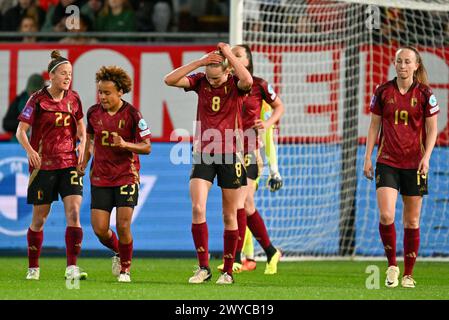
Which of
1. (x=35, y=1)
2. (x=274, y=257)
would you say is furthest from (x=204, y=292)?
(x=35, y=1)

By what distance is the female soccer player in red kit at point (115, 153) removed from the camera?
945 cm

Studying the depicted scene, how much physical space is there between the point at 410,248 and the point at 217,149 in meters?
1.92

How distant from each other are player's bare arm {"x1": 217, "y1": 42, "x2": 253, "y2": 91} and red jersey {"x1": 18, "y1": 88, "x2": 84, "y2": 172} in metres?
1.68

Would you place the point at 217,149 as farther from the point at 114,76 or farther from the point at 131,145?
the point at 114,76

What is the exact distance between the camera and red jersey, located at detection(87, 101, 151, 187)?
9.46 m

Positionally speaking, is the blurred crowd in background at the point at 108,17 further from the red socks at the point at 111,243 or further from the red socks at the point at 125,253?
the red socks at the point at 125,253

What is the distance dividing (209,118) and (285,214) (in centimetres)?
470

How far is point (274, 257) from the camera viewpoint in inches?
448

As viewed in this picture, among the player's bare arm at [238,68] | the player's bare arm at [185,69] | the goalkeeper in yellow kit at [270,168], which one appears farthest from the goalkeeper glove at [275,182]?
the player's bare arm at [185,69]

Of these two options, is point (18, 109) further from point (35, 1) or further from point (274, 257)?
point (274, 257)

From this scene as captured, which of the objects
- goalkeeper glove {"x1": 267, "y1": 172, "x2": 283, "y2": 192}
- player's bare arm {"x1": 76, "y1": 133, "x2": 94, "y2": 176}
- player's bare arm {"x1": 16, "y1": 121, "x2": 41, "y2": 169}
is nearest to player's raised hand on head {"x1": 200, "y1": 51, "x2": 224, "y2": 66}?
player's bare arm {"x1": 76, "y1": 133, "x2": 94, "y2": 176}

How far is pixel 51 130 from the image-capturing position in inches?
389

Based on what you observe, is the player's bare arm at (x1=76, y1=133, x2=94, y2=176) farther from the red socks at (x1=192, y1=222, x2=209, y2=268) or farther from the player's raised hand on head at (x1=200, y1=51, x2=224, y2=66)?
the player's raised hand on head at (x1=200, y1=51, x2=224, y2=66)

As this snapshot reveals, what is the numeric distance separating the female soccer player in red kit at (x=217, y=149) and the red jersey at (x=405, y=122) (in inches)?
48.9
